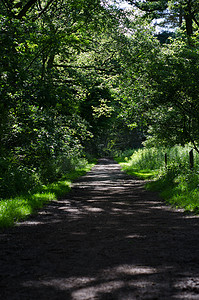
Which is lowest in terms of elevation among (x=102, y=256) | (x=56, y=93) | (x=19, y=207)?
(x=102, y=256)

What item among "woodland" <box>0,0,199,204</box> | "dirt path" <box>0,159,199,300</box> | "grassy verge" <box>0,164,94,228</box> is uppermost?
"woodland" <box>0,0,199,204</box>

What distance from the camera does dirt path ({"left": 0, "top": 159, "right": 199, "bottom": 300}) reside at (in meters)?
3.16

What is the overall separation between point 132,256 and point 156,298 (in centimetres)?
138

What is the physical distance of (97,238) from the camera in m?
5.39

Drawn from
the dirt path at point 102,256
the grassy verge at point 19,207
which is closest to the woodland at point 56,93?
the grassy verge at point 19,207

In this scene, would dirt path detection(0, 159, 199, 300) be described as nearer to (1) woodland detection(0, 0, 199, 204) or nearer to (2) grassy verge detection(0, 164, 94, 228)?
(2) grassy verge detection(0, 164, 94, 228)

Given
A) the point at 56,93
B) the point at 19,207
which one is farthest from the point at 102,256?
the point at 56,93

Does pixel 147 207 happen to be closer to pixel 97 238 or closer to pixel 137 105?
pixel 97 238

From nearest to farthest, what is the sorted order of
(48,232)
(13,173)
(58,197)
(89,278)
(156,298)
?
(156,298) < (89,278) < (48,232) < (13,173) < (58,197)

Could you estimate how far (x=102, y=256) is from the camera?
4.32 metres

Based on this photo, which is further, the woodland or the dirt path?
the woodland

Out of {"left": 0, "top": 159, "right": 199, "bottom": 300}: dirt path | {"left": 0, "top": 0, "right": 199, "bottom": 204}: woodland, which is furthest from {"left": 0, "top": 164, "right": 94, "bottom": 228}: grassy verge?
{"left": 0, "top": 0, "right": 199, "bottom": 204}: woodland

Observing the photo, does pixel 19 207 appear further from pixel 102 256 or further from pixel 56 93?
pixel 56 93

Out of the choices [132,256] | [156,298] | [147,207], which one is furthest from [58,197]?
[156,298]
